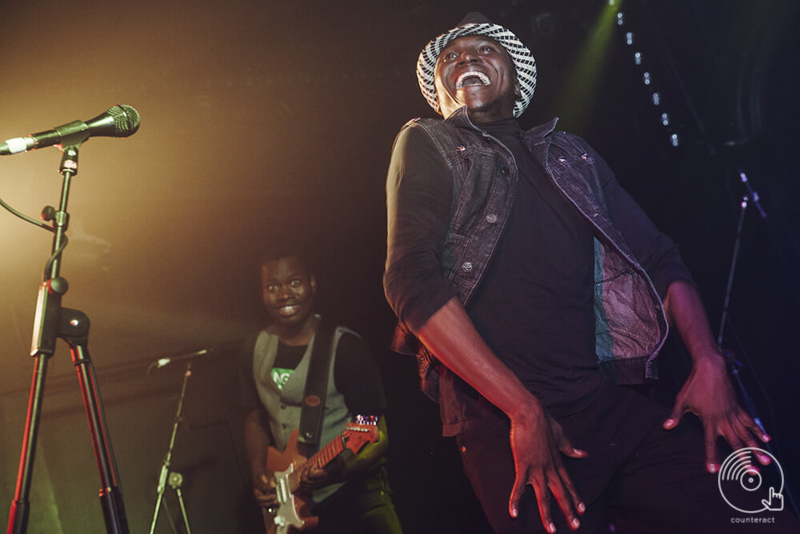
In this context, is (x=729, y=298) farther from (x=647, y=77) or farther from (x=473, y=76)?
(x=473, y=76)

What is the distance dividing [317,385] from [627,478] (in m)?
2.80

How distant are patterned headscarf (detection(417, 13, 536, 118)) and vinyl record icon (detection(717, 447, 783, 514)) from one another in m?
1.64

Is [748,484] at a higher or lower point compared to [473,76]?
lower

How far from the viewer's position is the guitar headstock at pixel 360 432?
341 centimetres

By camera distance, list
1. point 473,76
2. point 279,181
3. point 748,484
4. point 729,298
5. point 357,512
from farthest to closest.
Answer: point 279,181 < point 357,512 < point 729,298 < point 473,76 < point 748,484

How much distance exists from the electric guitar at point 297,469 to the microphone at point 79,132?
6.84 ft

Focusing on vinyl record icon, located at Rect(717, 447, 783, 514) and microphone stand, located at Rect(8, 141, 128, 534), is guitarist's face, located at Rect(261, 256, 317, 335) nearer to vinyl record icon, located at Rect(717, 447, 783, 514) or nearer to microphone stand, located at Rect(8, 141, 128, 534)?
microphone stand, located at Rect(8, 141, 128, 534)

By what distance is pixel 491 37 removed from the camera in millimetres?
2391

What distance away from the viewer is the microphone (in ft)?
6.61

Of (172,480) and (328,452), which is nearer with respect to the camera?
(328,452)

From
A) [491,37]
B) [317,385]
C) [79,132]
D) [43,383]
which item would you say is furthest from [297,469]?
[491,37]

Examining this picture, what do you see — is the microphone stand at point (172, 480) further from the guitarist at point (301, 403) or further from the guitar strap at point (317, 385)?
the guitar strap at point (317, 385)

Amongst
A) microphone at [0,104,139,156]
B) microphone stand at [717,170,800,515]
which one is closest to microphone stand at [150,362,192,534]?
microphone at [0,104,139,156]

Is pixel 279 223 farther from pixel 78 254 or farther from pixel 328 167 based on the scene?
pixel 78 254
